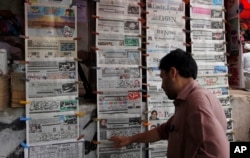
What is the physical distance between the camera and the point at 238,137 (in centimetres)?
359

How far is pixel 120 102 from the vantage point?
2.84m

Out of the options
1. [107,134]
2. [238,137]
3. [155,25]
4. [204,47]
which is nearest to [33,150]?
[107,134]

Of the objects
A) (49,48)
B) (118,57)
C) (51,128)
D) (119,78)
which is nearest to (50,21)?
(49,48)

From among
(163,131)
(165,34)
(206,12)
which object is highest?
(206,12)

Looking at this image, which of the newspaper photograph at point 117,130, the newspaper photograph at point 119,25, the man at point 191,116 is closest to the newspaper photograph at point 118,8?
the newspaper photograph at point 119,25

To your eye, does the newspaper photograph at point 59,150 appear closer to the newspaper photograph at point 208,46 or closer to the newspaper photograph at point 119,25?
the newspaper photograph at point 119,25

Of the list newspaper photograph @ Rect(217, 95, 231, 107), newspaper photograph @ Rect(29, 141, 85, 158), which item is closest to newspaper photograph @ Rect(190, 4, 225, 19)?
newspaper photograph @ Rect(217, 95, 231, 107)

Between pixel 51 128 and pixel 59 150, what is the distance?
0.21 m

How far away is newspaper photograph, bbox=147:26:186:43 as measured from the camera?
301cm

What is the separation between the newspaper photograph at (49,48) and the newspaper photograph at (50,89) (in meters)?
0.22

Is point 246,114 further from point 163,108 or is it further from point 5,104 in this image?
point 5,104

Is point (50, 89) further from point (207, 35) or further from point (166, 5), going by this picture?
point (207, 35)

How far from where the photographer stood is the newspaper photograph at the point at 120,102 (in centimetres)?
277

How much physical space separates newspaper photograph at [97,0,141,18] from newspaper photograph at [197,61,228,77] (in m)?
0.91
